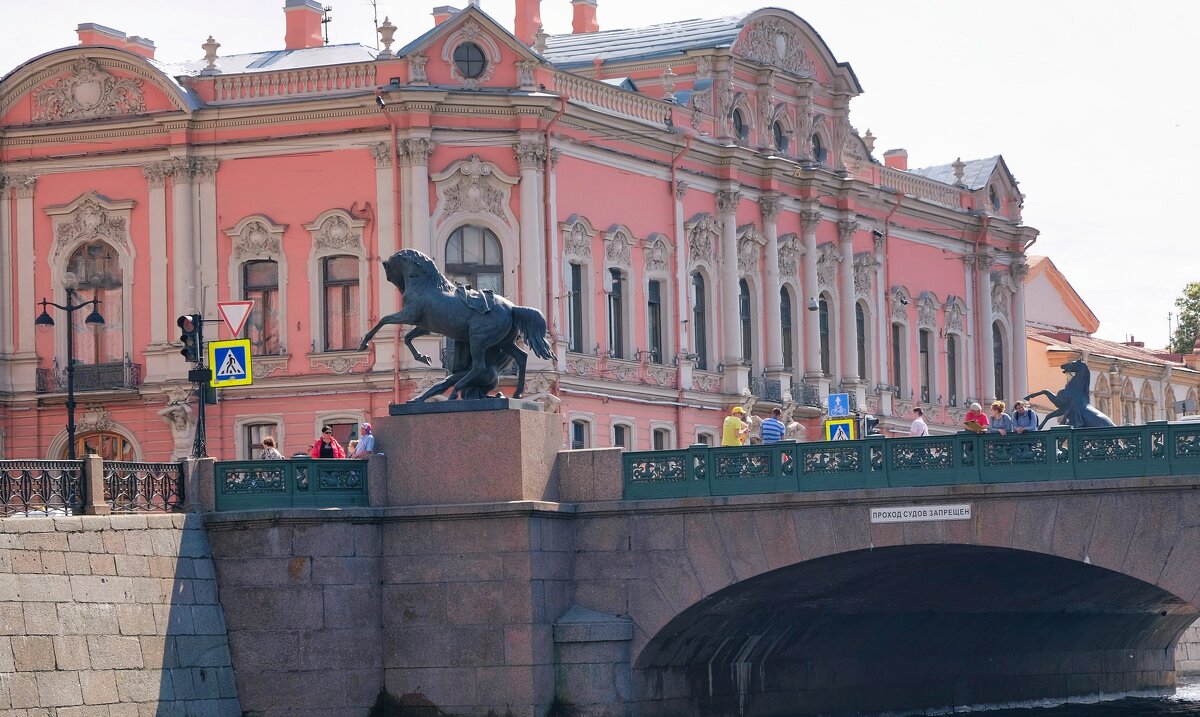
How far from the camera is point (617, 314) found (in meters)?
49.8

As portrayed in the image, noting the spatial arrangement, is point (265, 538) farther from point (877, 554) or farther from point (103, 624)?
point (877, 554)

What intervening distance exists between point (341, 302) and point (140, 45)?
744 cm

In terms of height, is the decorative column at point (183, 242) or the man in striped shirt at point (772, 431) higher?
the decorative column at point (183, 242)

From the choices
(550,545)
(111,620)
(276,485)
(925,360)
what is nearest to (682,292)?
(925,360)

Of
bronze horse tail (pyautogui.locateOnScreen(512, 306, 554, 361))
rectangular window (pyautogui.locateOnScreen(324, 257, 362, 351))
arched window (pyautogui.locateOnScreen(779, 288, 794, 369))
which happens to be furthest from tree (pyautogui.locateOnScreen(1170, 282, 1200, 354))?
bronze horse tail (pyautogui.locateOnScreen(512, 306, 554, 361))

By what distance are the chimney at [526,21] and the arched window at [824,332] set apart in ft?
26.6

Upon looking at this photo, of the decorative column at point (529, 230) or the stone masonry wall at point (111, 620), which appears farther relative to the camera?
the decorative column at point (529, 230)

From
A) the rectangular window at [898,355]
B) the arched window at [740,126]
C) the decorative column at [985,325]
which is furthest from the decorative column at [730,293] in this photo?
the decorative column at [985,325]

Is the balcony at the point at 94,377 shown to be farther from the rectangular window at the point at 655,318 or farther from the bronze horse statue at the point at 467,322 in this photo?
the bronze horse statue at the point at 467,322

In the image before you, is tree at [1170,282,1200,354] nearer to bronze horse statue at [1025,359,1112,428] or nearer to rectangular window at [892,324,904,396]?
rectangular window at [892,324,904,396]

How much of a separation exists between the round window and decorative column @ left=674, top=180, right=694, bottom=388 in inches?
227

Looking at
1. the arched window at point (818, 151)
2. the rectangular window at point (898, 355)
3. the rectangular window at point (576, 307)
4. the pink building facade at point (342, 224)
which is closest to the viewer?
the pink building facade at point (342, 224)

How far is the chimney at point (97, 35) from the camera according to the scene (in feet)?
165

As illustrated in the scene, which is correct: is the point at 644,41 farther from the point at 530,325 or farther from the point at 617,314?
the point at 530,325
